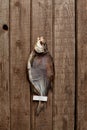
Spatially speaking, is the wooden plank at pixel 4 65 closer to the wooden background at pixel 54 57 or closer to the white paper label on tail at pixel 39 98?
the wooden background at pixel 54 57

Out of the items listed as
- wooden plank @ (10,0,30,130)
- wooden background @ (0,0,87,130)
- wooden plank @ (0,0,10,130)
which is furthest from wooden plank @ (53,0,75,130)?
wooden plank @ (0,0,10,130)

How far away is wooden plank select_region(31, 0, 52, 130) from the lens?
187 centimetres

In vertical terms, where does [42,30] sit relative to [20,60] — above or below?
above

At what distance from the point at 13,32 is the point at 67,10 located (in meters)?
0.35

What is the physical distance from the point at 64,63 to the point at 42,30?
24 centimetres

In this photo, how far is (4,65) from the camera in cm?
191

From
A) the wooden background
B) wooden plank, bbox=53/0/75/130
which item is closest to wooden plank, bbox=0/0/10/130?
the wooden background

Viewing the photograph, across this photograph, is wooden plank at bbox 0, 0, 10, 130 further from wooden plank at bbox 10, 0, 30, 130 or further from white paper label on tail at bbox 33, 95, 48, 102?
white paper label on tail at bbox 33, 95, 48, 102

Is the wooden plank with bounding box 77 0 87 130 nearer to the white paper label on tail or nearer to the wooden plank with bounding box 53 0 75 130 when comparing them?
the wooden plank with bounding box 53 0 75 130

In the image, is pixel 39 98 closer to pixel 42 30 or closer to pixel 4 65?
pixel 4 65

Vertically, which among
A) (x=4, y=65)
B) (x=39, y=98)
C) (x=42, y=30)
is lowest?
(x=39, y=98)

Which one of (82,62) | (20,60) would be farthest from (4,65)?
(82,62)

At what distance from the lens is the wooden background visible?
1.85m

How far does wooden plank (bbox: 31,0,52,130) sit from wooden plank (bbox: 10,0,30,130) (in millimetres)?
31
